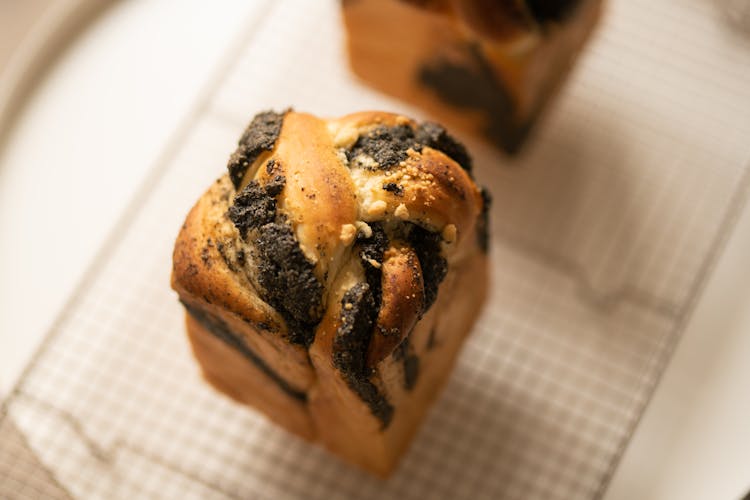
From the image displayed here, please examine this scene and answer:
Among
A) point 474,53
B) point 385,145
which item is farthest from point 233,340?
point 474,53

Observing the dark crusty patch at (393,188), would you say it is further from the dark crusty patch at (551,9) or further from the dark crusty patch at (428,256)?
the dark crusty patch at (551,9)

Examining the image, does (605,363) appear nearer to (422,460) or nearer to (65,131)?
(422,460)

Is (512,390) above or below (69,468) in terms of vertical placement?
above

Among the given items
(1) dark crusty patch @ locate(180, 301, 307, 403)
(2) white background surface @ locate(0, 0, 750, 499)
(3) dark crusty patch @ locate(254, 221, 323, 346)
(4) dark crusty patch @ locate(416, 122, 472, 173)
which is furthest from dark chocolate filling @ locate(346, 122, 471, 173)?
(2) white background surface @ locate(0, 0, 750, 499)

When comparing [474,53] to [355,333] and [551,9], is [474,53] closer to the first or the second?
[551,9]

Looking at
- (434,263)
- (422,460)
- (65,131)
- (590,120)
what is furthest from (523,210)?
(65,131)

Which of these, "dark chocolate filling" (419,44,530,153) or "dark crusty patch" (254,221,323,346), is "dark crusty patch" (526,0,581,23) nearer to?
"dark chocolate filling" (419,44,530,153)

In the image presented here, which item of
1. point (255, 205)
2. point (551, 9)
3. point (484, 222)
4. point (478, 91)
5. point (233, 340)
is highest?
point (551, 9)
